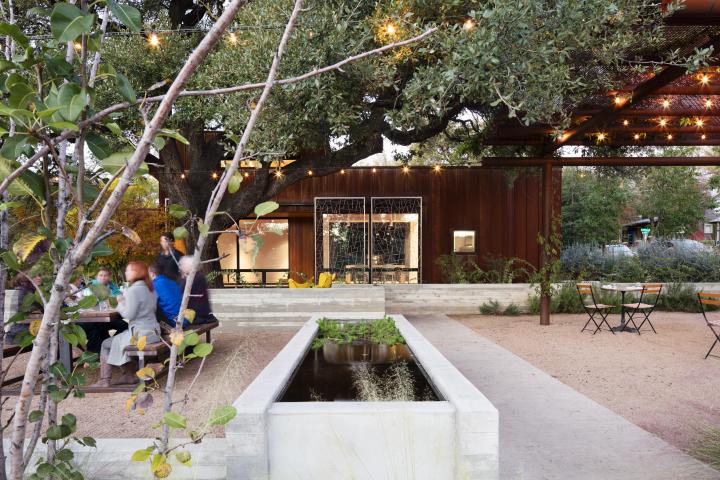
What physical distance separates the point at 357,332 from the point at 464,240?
26.8 ft

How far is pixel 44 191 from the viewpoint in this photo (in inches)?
44.6

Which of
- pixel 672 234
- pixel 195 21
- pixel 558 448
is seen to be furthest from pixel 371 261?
pixel 672 234

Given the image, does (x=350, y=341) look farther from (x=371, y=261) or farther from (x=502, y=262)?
(x=502, y=262)

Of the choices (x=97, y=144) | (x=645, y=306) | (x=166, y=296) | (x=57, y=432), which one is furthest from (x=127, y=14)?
(x=645, y=306)

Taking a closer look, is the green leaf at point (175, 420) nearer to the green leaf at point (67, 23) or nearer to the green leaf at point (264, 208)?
the green leaf at point (264, 208)

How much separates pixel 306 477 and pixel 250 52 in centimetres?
514

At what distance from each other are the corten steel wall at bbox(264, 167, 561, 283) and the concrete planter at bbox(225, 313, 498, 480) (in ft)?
34.6

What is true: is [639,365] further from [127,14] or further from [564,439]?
[127,14]

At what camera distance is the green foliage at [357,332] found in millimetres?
5195

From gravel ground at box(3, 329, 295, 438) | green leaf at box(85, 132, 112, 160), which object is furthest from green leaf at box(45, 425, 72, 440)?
gravel ground at box(3, 329, 295, 438)

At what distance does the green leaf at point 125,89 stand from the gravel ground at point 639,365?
4.12m

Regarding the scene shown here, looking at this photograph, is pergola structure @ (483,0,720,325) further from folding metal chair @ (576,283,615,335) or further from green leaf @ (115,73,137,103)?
green leaf @ (115,73,137,103)

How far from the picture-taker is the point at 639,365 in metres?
5.87

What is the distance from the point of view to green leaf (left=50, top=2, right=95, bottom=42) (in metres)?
0.82
